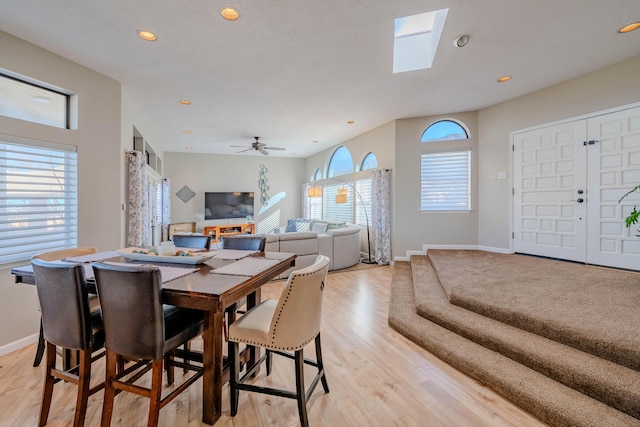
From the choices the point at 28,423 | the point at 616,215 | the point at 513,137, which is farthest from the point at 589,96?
the point at 28,423

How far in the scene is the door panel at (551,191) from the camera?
13.1ft

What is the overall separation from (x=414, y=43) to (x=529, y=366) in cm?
358

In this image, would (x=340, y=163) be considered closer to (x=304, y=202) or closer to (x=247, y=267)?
(x=304, y=202)

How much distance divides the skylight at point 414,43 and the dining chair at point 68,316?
364cm

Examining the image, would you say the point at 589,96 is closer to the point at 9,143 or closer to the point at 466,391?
the point at 466,391

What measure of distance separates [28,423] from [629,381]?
12.0ft

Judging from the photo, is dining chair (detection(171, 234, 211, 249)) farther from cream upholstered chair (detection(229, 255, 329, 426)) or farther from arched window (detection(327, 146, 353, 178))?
arched window (detection(327, 146, 353, 178))

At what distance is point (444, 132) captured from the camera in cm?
549

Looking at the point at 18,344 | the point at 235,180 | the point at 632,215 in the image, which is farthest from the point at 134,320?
the point at 235,180

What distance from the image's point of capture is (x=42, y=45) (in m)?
2.72

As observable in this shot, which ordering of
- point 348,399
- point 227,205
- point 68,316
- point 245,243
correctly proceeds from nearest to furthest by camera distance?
point 68,316, point 348,399, point 245,243, point 227,205

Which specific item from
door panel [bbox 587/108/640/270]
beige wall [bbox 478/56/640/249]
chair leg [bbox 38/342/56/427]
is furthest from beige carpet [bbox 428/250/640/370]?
chair leg [bbox 38/342/56/427]

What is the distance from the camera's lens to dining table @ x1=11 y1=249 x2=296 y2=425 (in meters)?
1.39

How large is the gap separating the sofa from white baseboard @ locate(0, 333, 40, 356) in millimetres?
2736
